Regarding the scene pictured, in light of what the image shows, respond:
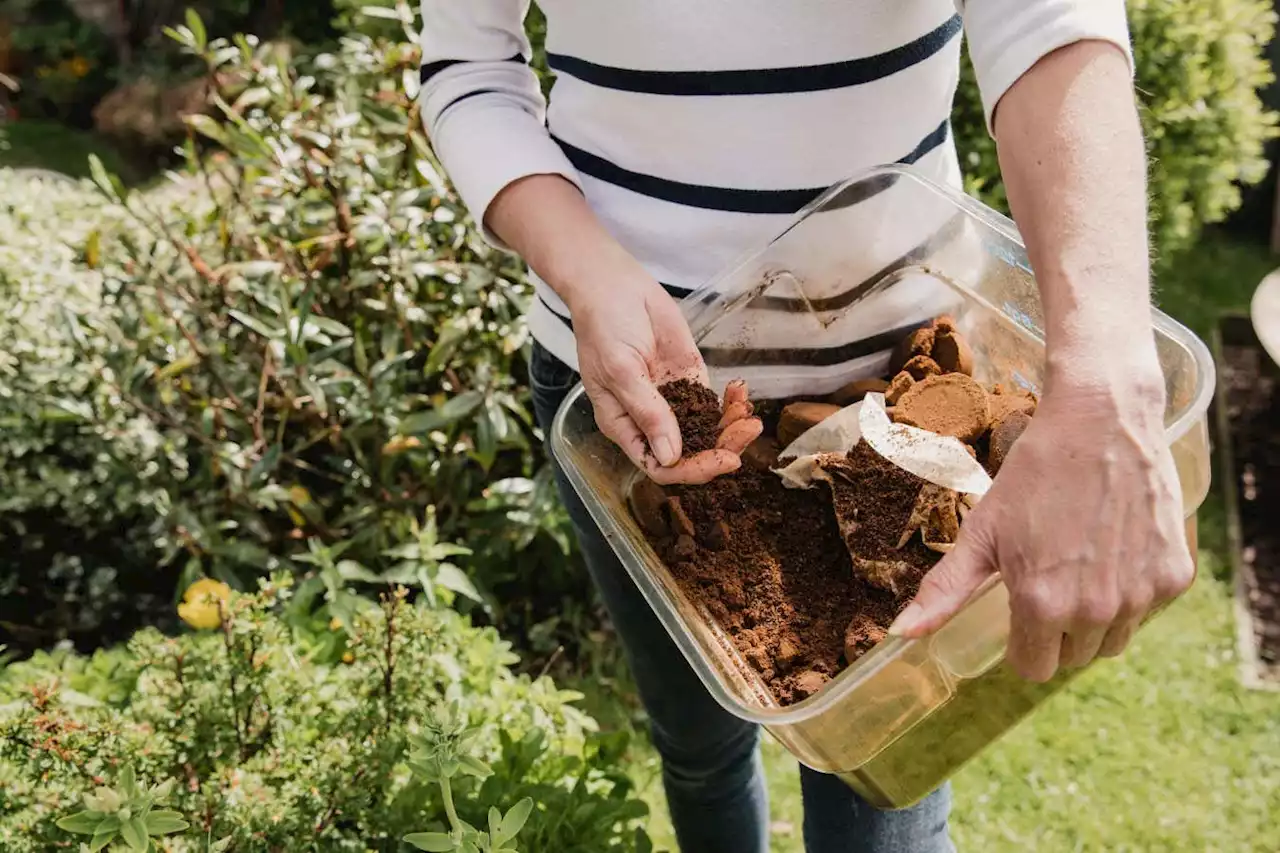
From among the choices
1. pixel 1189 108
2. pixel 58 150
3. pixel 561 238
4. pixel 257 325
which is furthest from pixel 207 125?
pixel 58 150

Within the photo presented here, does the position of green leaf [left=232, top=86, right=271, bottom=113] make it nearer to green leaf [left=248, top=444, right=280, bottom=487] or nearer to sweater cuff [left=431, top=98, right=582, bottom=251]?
green leaf [left=248, top=444, right=280, bottom=487]

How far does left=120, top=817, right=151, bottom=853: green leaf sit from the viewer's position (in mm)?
988

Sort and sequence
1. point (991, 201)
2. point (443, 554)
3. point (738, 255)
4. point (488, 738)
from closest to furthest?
point (738, 255) → point (488, 738) → point (443, 554) → point (991, 201)

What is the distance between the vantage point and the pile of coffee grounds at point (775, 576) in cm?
94

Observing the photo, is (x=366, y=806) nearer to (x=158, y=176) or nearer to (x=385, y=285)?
(x=385, y=285)

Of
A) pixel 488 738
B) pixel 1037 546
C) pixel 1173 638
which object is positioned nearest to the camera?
pixel 1037 546

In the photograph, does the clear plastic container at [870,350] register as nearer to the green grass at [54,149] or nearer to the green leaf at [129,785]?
the green leaf at [129,785]

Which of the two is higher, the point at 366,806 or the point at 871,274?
the point at 871,274

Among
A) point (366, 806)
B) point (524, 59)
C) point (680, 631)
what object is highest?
point (524, 59)

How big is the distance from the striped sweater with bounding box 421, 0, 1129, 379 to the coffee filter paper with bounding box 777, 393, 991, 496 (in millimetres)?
156

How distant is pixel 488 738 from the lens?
1.66m

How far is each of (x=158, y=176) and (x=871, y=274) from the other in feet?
13.0

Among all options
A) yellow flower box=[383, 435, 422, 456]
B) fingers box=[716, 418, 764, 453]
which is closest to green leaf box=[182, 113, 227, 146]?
yellow flower box=[383, 435, 422, 456]

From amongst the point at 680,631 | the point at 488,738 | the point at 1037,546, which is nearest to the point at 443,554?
the point at 488,738
